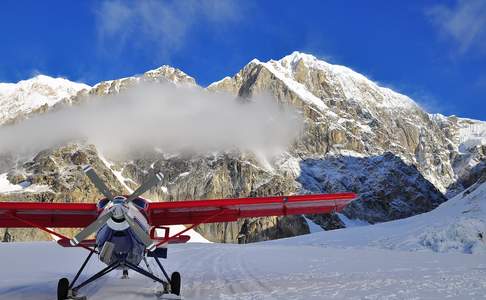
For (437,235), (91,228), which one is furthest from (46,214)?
(437,235)

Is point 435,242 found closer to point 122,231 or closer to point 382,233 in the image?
point 382,233

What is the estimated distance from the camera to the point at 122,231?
12180 mm

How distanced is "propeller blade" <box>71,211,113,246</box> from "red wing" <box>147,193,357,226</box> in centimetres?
362

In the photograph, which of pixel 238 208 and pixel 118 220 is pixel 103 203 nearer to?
pixel 118 220

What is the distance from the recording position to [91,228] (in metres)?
11.7

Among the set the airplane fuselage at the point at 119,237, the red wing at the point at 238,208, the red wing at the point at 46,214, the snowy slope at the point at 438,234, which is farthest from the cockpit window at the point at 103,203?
the snowy slope at the point at 438,234

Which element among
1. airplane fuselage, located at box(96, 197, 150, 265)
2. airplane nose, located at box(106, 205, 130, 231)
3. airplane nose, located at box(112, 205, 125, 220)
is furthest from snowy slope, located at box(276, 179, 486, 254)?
airplane nose, located at box(112, 205, 125, 220)

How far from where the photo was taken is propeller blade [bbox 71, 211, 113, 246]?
11750 mm

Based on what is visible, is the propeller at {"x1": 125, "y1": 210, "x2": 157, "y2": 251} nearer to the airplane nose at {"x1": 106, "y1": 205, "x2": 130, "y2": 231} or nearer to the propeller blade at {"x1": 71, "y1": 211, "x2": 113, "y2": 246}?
the airplane nose at {"x1": 106, "y1": 205, "x2": 130, "y2": 231}

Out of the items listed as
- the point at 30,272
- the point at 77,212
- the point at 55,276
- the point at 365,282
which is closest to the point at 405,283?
the point at 365,282

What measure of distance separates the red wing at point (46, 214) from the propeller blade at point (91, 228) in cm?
325

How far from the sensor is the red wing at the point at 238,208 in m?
16.1

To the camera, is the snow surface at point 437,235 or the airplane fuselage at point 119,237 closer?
the airplane fuselage at point 119,237

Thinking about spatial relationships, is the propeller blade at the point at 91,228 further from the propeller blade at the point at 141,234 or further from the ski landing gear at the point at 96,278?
the ski landing gear at the point at 96,278
